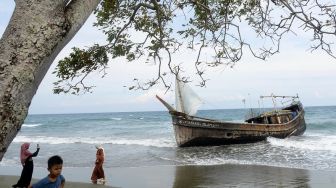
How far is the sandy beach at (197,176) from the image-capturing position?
13.5m

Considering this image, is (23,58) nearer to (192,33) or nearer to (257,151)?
(192,33)

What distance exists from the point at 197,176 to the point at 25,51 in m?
13.5

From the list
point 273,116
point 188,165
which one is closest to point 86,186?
point 188,165

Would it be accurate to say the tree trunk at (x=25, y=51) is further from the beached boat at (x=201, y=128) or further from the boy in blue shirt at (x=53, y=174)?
the beached boat at (x=201, y=128)

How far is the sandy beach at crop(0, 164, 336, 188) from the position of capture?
13523mm

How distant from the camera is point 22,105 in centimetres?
234

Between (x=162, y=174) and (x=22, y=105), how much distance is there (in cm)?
1384

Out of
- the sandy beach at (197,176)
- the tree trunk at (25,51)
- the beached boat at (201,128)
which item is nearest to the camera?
the tree trunk at (25,51)

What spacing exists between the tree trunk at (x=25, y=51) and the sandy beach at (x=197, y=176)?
34.0 feet

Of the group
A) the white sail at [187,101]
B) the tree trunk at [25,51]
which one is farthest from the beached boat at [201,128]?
the tree trunk at [25,51]

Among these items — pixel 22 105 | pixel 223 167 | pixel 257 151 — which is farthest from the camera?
pixel 257 151

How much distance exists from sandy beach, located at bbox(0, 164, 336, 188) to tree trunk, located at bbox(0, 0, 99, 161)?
10.4m

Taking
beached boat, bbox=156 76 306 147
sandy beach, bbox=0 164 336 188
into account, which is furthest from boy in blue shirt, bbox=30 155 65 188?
beached boat, bbox=156 76 306 147

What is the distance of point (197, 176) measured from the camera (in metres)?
15.4
